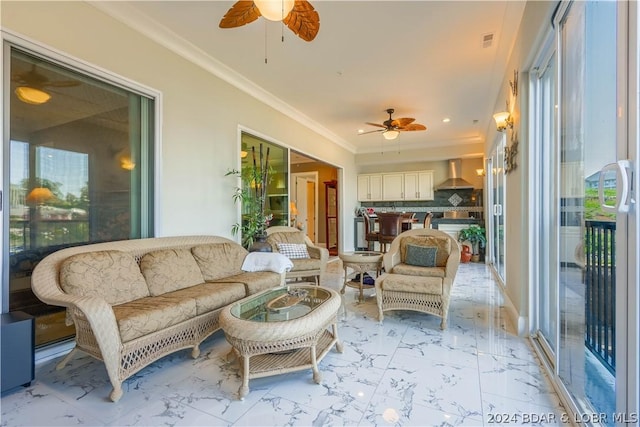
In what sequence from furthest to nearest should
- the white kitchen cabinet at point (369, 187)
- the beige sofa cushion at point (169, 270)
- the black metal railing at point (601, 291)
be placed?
the white kitchen cabinet at point (369, 187) → the beige sofa cushion at point (169, 270) → the black metal railing at point (601, 291)

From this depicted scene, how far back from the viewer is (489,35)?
306 centimetres

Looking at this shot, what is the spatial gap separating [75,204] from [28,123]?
2.20ft

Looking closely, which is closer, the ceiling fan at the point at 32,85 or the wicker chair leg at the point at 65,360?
the wicker chair leg at the point at 65,360

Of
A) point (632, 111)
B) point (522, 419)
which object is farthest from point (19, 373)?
point (632, 111)

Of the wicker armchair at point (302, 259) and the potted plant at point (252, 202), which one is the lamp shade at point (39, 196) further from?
the wicker armchair at point (302, 259)

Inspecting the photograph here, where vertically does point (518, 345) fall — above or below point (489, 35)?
below

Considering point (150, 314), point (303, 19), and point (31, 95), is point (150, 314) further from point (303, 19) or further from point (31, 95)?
point (303, 19)

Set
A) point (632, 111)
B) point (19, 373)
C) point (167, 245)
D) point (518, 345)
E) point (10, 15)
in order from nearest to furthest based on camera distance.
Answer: point (632, 111) < point (19, 373) < point (10, 15) < point (518, 345) < point (167, 245)

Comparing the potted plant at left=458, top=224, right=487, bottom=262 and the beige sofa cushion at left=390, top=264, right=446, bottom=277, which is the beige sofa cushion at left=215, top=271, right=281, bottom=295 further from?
the potted plant at left=458, top=224, right=487, bottom=262

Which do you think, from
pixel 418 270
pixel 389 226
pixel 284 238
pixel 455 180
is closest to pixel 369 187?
pixel 455 180

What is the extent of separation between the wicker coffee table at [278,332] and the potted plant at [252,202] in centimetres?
176

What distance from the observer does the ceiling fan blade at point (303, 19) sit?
2.01m

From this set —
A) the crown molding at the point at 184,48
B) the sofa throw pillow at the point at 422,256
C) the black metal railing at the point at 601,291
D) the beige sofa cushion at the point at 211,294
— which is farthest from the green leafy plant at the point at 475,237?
the beige sofa cushion at the point at 211,294

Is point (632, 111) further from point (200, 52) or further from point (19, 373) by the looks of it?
point (200, 52)
